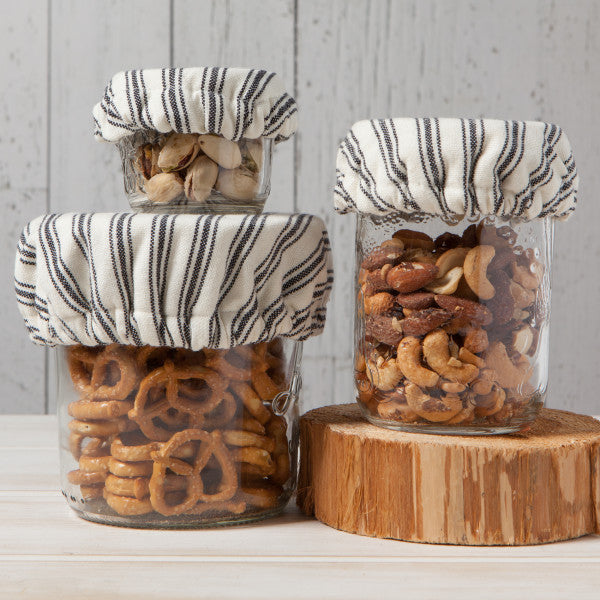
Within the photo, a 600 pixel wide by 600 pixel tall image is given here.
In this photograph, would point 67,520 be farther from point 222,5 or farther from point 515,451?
point 222,5

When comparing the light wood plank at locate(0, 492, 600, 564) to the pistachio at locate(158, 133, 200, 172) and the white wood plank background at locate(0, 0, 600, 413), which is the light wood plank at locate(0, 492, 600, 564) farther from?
the white wood plank background at locate(0, 0, 600, 413)

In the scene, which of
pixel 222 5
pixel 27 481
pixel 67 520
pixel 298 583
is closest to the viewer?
pixel 298 583

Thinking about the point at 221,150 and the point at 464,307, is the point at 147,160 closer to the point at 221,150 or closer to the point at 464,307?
the point at 221,150

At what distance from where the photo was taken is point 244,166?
1.81ft

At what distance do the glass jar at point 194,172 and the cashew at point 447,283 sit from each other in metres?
0.13

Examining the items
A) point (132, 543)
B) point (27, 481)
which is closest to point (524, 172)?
point (132, 543)

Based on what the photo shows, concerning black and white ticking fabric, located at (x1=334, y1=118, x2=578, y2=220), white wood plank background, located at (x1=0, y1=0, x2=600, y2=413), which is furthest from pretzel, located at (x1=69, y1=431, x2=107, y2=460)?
white wood plank background, located at (x1=0, y1=0, x2=600, y2=413)

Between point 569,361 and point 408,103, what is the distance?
380 millimetres

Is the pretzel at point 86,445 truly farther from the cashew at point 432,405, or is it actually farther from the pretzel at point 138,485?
the cashew at point 432,405

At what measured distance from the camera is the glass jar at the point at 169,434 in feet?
1.66

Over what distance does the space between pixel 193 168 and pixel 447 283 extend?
0.17 m

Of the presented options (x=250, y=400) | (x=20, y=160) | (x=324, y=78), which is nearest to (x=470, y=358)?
(x=250, y=400)

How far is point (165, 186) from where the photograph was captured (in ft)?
1.76

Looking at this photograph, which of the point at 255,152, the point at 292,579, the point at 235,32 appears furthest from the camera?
the point at 235,32
